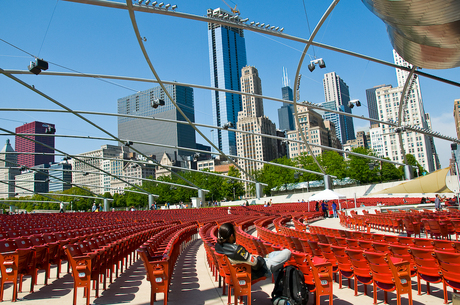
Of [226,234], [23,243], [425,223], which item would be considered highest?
[226,234]

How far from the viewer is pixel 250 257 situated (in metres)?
4.86

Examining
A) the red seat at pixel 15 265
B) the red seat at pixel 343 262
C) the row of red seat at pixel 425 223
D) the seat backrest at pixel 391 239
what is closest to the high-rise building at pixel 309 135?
the row of red seat at pixel 425 223

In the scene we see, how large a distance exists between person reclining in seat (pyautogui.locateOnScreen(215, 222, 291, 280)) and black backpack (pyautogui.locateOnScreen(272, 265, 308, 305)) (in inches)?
9.6

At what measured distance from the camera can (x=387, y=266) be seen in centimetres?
505

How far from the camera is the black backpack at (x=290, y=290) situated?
167 inches

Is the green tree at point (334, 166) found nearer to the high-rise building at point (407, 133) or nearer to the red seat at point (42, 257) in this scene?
the high-rise building at point (407, 133)

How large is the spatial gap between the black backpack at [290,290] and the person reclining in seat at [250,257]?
245 millimetres

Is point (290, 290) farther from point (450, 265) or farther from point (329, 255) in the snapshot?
point (450, 265)

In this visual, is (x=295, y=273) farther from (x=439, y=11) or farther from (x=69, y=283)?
(x=439, y=11)

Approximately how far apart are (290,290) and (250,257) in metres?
0.81

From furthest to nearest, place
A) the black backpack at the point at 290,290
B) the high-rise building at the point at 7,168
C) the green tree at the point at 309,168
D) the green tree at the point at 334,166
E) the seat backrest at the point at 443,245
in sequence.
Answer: the green tree at the point at 309,168, the green tree at the point at 334,166, the high-rise building at the point at 7,168, the seat backrest at the point at 443,245, the black backpack at the point at 290,290

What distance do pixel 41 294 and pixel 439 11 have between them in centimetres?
1402

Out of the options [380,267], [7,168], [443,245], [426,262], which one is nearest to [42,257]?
[380,267]

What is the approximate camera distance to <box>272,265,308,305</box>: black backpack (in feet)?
13.9
